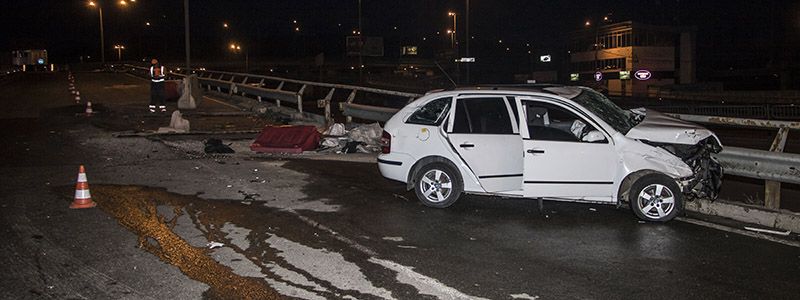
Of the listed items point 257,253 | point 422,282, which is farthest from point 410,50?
point 422,282

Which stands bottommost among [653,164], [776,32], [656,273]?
[656,273]

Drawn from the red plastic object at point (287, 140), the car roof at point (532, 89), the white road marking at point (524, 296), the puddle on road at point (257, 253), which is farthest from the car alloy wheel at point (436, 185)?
the red plastic object at point (287, 140)

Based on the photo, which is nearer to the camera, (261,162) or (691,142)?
(691,142)

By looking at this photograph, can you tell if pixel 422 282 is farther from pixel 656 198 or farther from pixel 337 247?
pixel 656 198

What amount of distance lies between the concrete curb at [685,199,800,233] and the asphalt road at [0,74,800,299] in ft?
2.34

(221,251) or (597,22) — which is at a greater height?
(597,22)

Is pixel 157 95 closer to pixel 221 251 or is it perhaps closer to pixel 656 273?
pixel 221 251

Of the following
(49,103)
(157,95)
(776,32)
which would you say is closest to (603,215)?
(157,95)

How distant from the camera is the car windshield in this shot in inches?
329

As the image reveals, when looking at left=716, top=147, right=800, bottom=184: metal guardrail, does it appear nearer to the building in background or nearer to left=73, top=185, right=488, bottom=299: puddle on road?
left=73, top=185, right=488, bottom=299: puddle on road

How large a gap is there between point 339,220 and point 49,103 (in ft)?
67.5

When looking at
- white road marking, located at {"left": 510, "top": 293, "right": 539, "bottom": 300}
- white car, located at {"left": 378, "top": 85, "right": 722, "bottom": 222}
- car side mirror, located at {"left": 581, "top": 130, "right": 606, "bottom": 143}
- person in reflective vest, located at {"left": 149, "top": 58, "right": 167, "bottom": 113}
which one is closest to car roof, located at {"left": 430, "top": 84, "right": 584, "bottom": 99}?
white car, located at {"left": 378, "top": 85, "right": 722, "bottom": 222}

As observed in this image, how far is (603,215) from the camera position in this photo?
27.5 feet

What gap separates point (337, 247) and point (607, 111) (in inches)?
155
